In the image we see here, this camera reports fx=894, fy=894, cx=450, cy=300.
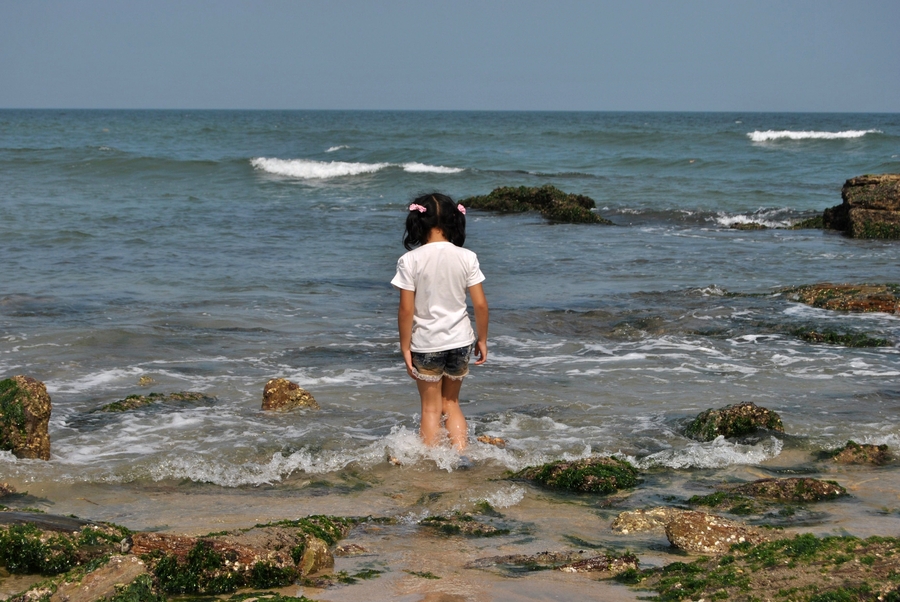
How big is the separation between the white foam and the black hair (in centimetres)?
191

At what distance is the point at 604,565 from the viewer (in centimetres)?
378

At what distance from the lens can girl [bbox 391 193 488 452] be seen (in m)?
5.55

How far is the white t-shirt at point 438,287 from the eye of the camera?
5.55 meters

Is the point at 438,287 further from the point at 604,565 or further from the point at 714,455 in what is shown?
the point at 604,565

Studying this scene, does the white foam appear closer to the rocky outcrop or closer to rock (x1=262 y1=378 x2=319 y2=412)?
rock (x1=262 y1=378 x2=319 y2=412)

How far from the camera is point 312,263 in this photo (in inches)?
584

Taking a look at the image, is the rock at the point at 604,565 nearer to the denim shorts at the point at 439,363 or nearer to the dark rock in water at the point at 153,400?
the denim shorts at the point at 439,363

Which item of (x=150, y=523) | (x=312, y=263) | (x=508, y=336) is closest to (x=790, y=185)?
(x=312, y=263)

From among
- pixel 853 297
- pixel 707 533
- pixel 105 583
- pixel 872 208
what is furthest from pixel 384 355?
pixel 872 208

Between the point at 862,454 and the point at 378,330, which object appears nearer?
the point at 862,454

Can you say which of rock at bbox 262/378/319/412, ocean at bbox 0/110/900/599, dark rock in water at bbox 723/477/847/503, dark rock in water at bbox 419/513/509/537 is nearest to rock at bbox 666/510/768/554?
ocean at bbox 0/110/900/599

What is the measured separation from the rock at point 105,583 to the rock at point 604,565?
171 cm

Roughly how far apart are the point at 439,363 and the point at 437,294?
0.47 m

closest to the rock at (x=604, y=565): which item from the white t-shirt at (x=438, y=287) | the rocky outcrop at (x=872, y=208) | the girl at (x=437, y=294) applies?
the girl at (x=437, y=294)
